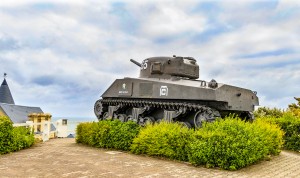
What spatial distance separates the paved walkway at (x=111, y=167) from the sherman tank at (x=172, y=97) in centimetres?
294

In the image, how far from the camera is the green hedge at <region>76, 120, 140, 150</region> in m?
12.8

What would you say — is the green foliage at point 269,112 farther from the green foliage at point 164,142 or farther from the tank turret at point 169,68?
the green foliage at point 164,142

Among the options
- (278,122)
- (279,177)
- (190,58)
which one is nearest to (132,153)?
(279,177)

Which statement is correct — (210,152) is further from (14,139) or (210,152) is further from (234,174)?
(14,139)

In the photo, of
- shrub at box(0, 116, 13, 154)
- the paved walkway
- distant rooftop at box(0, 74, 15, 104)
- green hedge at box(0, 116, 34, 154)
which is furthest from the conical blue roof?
the paved walkway

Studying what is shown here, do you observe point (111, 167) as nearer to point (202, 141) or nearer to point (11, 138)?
point (202, 141)

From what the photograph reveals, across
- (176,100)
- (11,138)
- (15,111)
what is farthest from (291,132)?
(15,111)

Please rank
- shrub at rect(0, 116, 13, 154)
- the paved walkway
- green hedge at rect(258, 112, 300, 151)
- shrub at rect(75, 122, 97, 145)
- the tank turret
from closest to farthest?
1. the paved walkway
2. shrub at rect(0, 116, 13, 154)
3. shrub at rect(75, 122, 97, 145)
4. green hedge at rect(258, 112, 300, 151)
5. the tank turret

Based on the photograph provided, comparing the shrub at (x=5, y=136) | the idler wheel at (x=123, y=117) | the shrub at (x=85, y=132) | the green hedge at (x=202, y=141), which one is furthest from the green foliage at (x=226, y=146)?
the shrub at (x=5, y=136)

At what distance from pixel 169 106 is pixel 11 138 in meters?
6.33

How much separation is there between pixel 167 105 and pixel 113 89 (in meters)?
3.91

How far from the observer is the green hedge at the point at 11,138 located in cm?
1212

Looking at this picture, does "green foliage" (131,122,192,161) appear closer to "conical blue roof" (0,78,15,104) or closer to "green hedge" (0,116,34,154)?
"green hedge" (0,116,34,154)

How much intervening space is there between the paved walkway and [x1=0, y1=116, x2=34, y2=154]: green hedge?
569 mm
